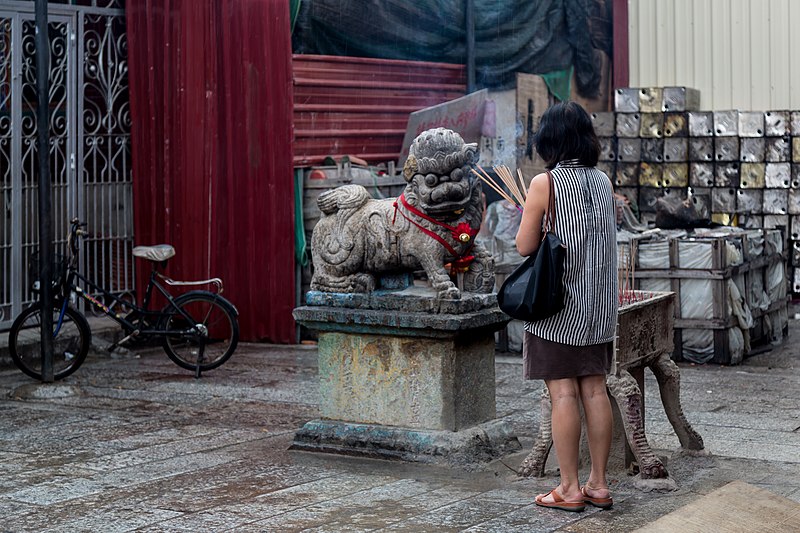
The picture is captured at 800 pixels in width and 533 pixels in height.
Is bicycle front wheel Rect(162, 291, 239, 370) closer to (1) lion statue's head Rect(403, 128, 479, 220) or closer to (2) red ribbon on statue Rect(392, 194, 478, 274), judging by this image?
(2) red ribbon on statue Rect(392, 194, 478, 274)

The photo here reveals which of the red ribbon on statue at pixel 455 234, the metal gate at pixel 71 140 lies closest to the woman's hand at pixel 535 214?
the red ribbon on statue at pixel 455 234

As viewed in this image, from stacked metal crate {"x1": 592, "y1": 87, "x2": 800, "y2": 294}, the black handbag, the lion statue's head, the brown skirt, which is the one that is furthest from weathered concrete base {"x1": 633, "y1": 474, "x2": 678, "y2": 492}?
stacked metal crate {"x1": 592, "y1": 87, "x2": 800, "y2": 294}

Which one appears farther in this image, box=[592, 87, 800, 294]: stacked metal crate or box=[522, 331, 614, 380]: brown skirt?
box=[592, 87, 800, 294]: stacked metal crate

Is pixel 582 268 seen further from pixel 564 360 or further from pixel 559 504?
pixel 559 504

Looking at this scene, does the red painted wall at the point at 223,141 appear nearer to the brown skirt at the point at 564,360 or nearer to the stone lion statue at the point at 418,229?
the stone lion statue at the point at 418,229

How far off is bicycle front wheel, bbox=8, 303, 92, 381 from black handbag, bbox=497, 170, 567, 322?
17.4 feet

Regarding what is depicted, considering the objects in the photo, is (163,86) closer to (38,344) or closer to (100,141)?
(100,141)

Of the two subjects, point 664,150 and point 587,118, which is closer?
point 587,118

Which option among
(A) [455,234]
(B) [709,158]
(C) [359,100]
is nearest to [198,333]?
(C) [359,100]

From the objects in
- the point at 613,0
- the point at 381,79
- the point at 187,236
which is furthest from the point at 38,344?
the point at 613,0

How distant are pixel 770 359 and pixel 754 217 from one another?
13.1 ft

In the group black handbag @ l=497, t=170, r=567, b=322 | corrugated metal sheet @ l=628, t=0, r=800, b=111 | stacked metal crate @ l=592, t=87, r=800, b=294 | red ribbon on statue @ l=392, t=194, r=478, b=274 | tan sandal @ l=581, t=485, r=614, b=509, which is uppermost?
corrugated metal sheet @ l=628, t=0, r=800, b=111

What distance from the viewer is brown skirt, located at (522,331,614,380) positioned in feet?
19.7

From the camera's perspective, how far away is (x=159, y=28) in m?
12.4
